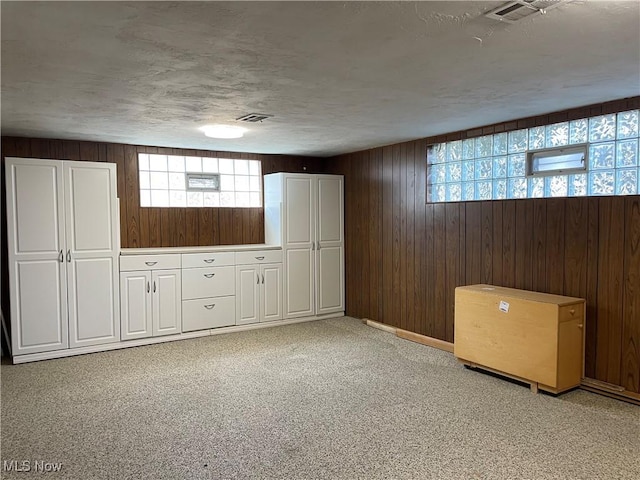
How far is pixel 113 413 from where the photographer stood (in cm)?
325

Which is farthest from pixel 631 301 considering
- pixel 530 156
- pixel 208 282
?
pixel 208 282

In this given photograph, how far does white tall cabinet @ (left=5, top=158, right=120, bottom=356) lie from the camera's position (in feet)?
14.2

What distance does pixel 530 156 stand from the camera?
4.06 m

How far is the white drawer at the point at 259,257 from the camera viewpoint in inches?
218

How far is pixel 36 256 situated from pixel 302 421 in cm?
299

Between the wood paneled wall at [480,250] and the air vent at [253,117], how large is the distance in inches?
75.2

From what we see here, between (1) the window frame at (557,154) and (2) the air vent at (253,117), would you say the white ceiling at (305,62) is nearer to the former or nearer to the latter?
(2) the air vent at (253,117)

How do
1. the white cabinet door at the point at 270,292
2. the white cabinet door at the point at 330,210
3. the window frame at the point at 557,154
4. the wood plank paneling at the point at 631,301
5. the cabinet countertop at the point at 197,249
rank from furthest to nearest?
1. the white cabinet door at the point at 330,210
2. the white cabinet door at the point at 270,292
3. the cabinet countertop at the point at 197,249
4. the window frame at the point at 557,154
5. the wood plank paneling at the point at 631,301

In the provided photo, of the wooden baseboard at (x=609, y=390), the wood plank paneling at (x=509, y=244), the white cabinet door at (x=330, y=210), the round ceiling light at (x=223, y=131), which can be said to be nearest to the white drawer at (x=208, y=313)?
the white cabinet door at (x=330, y=210)

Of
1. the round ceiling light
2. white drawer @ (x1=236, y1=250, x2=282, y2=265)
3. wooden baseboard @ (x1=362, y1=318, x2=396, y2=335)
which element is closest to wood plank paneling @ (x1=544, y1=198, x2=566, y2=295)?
wooden baseboard @ (x1=362, y1=318, x2=396, y2=335)

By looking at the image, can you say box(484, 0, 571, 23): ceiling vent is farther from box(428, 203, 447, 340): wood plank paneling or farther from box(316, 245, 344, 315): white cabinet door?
box(316, 245, 344, 315): white cabinet door

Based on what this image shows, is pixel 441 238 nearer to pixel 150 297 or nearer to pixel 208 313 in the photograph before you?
pixel 208 313

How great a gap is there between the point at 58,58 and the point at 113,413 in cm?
225

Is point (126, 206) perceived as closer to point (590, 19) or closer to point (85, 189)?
point (85, 189)
